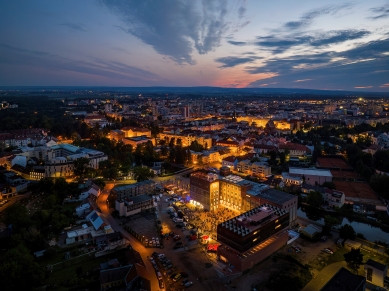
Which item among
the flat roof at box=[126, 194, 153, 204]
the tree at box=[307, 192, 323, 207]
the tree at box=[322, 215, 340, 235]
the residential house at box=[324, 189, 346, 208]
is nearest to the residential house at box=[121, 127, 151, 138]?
the flat roof at box=[126, 194, 153, 204]

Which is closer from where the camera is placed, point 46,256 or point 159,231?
point 46,256

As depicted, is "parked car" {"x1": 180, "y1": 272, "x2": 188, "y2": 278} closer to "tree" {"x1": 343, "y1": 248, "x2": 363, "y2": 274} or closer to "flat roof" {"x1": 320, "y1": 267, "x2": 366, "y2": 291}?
"flat roof" {"x1": 320, "y1": 267, "x2": 366, "y2": 291}

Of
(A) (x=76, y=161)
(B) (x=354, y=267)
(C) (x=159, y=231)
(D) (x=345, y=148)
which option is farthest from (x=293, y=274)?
(D) (x=345, y=148)

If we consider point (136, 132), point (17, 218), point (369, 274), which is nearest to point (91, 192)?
point (17, 218)

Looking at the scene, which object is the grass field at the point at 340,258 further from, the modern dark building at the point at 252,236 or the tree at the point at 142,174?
the tree at the point at 142,174

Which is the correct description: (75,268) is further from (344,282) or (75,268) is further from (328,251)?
(328,251)

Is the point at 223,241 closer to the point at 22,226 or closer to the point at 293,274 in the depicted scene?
the point at 293,274
